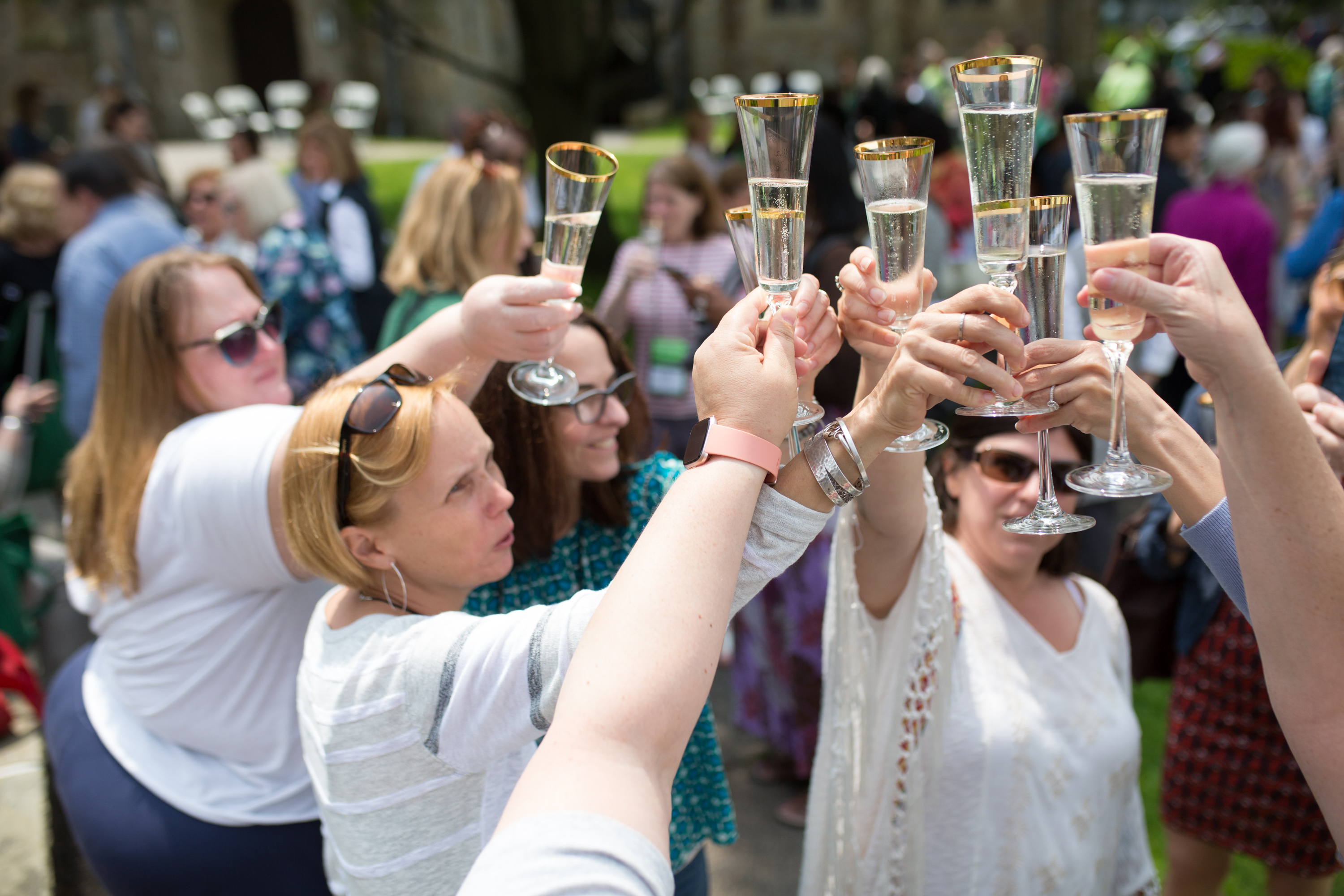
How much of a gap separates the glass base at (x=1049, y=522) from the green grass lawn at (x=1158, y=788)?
A: 179 cm

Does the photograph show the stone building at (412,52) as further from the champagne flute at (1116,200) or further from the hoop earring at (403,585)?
the champagne flute at (1116,200)

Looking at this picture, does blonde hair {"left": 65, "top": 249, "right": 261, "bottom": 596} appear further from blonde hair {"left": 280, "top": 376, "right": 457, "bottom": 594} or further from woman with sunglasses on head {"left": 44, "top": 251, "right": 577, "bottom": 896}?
blonde hair {"left": 280, "top": 376, "right": 457, "bottom": 594}

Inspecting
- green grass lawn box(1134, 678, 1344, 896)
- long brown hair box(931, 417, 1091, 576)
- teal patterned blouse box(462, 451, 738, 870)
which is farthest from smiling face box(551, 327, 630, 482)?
green grass lawn box(1134, 678, 1344, 896)

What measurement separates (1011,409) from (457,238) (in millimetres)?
3066

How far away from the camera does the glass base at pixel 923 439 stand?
1.47 m

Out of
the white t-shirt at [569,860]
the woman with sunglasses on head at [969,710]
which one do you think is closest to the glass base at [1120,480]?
the woman with sunglasses on head at [969,710]

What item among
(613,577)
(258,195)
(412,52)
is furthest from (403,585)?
(412,52)

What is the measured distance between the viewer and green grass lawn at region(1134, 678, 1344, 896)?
3.16 metres

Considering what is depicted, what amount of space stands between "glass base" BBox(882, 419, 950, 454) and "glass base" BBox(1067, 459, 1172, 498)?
0.66ft

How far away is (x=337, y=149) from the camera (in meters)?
6.29

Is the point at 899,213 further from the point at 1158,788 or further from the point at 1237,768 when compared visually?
the point at 1158,788

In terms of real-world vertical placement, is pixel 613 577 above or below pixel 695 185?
below

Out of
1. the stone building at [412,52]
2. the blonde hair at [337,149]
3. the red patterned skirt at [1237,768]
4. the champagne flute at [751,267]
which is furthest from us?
the stone building at [412,52]

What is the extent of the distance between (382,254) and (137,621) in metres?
4.70
